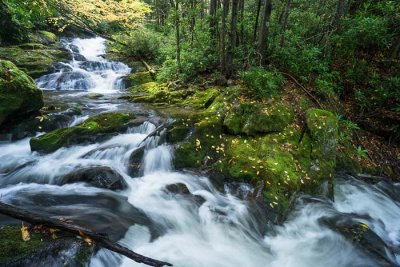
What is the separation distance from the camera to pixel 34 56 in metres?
15.1

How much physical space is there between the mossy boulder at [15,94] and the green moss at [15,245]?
170 inches

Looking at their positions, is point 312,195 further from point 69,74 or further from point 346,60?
point 69,74

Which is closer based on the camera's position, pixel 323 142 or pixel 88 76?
pixel 323 142

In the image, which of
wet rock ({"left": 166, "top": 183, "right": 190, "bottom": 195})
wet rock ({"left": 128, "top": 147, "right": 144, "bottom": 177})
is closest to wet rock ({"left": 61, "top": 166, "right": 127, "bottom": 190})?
wet rock ({"left": 128, "top": 147, "right": 144, "bottom": 177})

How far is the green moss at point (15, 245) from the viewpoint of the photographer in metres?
2.95

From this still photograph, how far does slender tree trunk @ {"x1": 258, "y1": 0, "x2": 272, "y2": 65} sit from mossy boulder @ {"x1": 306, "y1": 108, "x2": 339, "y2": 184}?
2.96 metres

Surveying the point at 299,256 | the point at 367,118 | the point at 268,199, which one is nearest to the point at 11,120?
the point at 268,199

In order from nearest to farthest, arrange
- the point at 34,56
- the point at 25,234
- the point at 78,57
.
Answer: the point at 25,234, the point at 34,56, the point at 78,57

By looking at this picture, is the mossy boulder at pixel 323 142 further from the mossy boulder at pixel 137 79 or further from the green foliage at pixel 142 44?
the green foliage at pixel 142 44

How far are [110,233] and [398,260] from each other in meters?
4.61

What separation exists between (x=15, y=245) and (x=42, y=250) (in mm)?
310

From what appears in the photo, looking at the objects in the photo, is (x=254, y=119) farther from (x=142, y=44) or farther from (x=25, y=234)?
(x=142, y=44)

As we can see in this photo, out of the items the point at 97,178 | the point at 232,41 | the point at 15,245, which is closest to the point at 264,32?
the point at 232,41

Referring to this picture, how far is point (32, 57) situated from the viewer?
14906 mm
